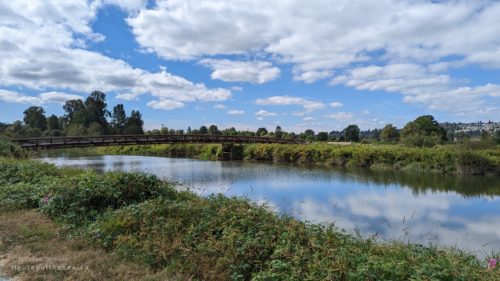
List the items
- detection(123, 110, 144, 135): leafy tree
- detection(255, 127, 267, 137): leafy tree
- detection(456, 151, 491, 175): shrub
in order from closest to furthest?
detection(456, 151, 491, 175): shrub → detection(255, 127, 267, 137): leafy tree → detection(123, 110, 144, 135): leafy tree

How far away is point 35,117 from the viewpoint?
260ft

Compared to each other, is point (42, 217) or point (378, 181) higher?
point (42, 217)

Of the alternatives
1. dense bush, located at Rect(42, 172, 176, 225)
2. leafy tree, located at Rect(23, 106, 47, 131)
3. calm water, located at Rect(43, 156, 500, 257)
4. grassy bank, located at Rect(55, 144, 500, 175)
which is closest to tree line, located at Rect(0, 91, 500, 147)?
leafy tree, located at Rect(23, 106, 47, 131)

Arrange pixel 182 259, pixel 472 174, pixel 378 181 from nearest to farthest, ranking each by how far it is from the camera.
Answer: pixel 182 259 → pixel 378 181 → pixel 472 174

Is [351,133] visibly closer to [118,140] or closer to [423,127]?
[423,127]

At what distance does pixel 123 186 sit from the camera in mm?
7234

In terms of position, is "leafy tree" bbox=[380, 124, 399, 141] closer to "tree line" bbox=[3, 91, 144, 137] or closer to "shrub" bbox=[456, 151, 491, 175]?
"shrub" bbox=[456, 151, 491, 175]

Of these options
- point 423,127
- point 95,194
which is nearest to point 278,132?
point 423,127

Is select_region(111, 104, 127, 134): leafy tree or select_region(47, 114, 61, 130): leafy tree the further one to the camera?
select_region(111, 104, 127, 134): leafy tree

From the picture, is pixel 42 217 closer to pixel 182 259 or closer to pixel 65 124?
pixel 182 259

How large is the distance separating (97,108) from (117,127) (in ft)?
25.9

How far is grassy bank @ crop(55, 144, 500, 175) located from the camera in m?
26.0

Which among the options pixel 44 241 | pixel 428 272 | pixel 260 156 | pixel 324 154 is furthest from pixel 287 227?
pixel 260 156

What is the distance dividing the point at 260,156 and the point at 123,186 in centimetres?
3634
